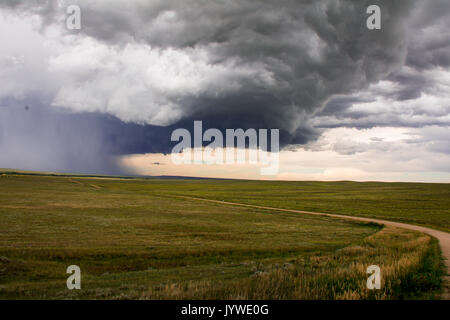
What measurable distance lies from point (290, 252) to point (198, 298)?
1733 centimetres

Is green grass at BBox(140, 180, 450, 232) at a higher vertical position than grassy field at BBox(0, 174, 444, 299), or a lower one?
lower

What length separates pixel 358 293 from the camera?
9.90 meters

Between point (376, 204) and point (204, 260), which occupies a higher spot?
point (204, 260)

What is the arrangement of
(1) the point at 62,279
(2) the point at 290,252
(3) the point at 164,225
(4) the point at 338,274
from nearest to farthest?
(4) the point at 338,274, (1) the point at 62,279, (2) the point at 290,252, (3) the point at 164,225

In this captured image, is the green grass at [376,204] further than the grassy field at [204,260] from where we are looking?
Yes

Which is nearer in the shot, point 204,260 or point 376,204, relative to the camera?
point 204,260

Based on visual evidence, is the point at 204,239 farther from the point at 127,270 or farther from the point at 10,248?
the point at 10,248

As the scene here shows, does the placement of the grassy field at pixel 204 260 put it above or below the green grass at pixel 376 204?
above

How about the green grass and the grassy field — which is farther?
the green grass

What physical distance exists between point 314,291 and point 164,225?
1229 inches
